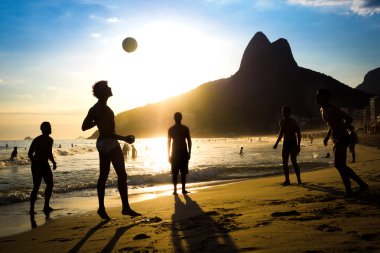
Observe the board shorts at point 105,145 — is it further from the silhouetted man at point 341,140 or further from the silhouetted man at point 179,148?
the silhouetted man at point 341,140

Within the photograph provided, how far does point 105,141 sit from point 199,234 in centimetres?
246

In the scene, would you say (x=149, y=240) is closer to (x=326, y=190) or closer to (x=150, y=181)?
(x=326, y=190)

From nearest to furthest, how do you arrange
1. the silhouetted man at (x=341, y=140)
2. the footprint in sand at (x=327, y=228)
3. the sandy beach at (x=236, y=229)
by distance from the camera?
the sandy beach at (x=236, y=229), the footprint in sand at (x=327, y=228), the silhouetted man at (x=341, y=140)

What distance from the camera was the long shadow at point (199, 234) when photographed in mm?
3795

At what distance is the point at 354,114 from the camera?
13262cm

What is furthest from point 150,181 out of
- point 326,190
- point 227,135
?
point 227,135

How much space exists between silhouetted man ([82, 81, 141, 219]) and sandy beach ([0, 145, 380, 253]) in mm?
538

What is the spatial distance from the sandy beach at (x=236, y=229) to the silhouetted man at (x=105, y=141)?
54 cm

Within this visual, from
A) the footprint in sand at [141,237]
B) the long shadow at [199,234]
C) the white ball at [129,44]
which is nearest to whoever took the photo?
the long shadow at [199,234]

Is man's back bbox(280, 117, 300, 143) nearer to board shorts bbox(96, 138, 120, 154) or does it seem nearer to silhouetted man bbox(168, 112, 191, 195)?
silhouetted man bbox(168, 112, 191, 195)

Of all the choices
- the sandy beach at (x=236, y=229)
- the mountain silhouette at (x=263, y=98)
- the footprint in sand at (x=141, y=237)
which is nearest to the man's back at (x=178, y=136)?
the sandy beach at (x=236, y=229)

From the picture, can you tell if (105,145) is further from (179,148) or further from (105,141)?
(179,148)

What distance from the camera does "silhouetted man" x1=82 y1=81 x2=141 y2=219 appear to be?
5984 millimetres

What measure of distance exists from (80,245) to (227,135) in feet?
561
